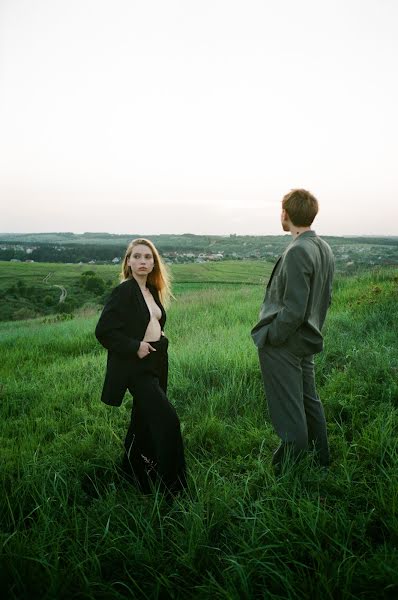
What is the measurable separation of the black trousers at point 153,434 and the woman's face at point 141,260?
58cm

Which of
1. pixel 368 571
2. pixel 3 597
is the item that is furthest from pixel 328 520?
pixel 3 597

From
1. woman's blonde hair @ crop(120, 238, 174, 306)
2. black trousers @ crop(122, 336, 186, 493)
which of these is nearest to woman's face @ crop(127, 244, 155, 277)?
woman's blonde hair @ crop(120, 238, 174, 306)

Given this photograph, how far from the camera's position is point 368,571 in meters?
1.77

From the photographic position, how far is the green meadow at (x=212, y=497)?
182cm

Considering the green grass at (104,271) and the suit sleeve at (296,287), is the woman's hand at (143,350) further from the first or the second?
the green grass at (104,271)

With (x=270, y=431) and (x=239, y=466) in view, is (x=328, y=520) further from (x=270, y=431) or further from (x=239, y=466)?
(x=270, y=431)

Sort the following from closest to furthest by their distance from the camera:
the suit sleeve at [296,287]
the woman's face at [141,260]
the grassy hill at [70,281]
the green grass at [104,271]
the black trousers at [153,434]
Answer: the suit sleeve at [296,287], the black trousers at [153,434], the woman's face at [141,260], the grassy hill at [70,281], the green grass at [104,271]

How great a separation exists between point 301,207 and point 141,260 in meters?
1.32

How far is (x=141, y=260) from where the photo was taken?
10.2ft

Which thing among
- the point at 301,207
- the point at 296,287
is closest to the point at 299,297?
the point at 296,287

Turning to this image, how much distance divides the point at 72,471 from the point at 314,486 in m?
1.94

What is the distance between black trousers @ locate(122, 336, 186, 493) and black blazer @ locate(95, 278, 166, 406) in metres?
0.10

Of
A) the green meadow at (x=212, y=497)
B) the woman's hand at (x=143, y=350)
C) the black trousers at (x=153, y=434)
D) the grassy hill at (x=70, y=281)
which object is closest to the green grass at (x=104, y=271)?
the grassy hill at (x=70, y=281)

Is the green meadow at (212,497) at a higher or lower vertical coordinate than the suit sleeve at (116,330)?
lower
